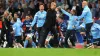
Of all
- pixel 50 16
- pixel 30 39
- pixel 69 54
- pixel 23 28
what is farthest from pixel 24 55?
pixel 23 28

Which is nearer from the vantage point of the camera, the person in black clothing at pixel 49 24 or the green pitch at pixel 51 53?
the green pitch at pixel 51 53

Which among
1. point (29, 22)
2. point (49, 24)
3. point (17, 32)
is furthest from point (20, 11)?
point (49, 24)

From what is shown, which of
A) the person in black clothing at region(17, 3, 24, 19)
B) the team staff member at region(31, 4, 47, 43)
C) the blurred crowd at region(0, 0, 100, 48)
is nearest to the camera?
the team staff member at region(31, 4, 47, 43)

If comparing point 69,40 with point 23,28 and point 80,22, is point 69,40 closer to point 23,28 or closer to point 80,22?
point 80,22

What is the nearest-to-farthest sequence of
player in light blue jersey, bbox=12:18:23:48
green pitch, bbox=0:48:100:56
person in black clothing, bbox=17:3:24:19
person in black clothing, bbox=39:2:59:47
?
green pitch, bbox=0:48:100:56, person in black clothing, bbox=39:2:59:47, player in light blue jersey, bbox=12:18:23:48, person in black clothing, bbox=17:3:24:19

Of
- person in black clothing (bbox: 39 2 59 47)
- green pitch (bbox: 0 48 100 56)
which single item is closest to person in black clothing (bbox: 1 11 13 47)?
person in black clothing (bbox: 39 2 59 47)

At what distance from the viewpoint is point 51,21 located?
1581cm

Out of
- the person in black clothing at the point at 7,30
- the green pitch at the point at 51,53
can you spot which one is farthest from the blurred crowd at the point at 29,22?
the green pitch at the point at 51,53

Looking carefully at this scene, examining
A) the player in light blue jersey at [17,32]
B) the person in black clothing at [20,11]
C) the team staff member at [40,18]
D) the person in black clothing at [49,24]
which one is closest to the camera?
the person in black clothing at [49,24]

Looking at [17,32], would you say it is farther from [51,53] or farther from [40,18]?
[51,53]

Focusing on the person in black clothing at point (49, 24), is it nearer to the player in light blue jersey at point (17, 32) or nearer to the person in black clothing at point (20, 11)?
the player in light blue jersey at point (17, 32)

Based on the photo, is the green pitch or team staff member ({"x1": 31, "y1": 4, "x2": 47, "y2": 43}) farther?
team staff member ({"x1": 31, "y1": 4, "x2": 47, "y2": 43})

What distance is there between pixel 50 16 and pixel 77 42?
95.2 inches

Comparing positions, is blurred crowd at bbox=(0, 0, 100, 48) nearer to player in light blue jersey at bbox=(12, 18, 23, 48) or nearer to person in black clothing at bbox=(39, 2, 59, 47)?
player in light blue jersey at bbox=(12, 18, 23, 48)
